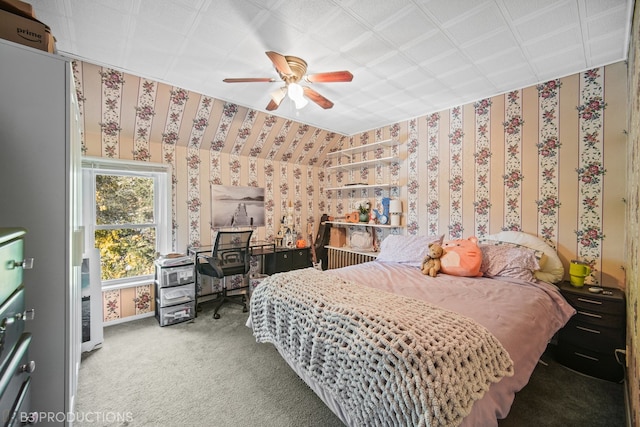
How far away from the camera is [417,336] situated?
1.17 m

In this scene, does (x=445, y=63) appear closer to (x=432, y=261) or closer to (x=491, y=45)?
(x=491, y=45)

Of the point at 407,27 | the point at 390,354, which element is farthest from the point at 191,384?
the point at 407,27

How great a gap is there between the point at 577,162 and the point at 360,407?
2852mm

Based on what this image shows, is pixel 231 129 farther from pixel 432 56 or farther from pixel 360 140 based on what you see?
pixel 432 56

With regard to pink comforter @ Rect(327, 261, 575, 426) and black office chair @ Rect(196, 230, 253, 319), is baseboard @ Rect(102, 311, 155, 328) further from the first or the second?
A: pink comforter @ Rect(327, 261, 575, 426)

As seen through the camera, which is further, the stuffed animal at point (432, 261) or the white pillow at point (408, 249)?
the white pillow at point (408, 249)

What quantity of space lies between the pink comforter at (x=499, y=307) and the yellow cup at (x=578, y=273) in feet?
0.92

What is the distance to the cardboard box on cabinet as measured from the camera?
44.4 inches

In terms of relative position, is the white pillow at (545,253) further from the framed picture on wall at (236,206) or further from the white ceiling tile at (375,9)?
the framed picture on wall at (236,206)

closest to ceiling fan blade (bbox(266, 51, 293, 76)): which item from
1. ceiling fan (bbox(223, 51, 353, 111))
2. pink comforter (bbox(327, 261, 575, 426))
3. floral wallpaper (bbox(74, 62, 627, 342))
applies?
ceiling fan (bbox(223, 51, 353, 111))

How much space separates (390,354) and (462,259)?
1.70 metres

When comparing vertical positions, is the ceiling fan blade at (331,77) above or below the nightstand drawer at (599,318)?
above

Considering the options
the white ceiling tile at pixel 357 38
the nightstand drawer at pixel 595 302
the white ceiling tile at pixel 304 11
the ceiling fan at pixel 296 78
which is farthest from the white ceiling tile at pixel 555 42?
the nightstand drawer at pixel 595 302

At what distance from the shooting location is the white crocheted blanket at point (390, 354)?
1017 mm
